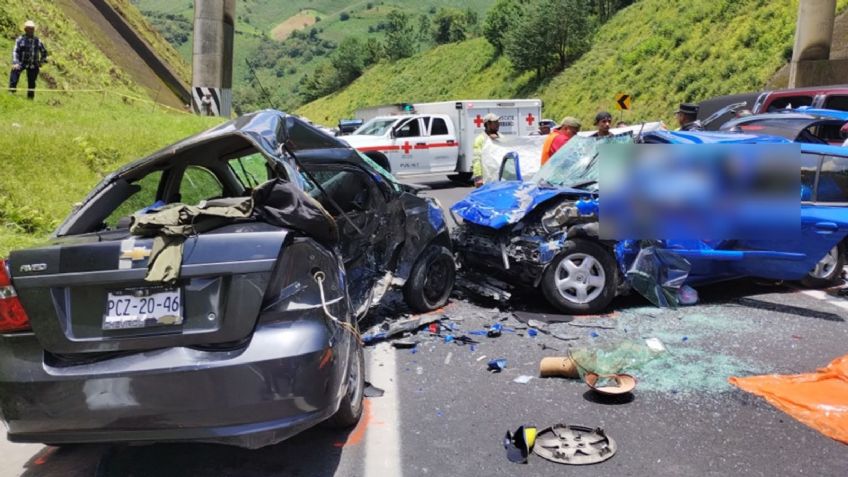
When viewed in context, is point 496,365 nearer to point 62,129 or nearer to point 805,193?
point 805,193

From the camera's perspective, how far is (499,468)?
10.8 ft

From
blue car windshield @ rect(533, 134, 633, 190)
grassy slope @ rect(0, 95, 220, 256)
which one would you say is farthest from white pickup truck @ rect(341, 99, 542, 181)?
blue car windshield @ rect(533, 134, 633, 190)

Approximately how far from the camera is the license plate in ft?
9.18

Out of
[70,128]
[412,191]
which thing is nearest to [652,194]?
[412,191]

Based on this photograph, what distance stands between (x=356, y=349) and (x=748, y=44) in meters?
33.4

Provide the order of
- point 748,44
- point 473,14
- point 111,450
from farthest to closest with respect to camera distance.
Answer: point 473,14
point 748,44
point 111,450

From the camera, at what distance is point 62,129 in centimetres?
1044

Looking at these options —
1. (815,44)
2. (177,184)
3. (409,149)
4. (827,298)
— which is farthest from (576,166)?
(815,44)

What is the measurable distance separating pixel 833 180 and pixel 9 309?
633 centimetres

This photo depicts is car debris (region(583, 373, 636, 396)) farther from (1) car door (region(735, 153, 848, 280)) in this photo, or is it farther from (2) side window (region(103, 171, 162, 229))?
(2) side window (region(103, 171, 162, 229))

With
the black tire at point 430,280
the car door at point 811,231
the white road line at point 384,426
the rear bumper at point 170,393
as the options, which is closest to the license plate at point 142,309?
the rear bumper at point 170,393

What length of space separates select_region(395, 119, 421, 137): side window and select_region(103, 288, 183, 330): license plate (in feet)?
45.0

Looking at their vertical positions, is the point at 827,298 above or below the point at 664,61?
below

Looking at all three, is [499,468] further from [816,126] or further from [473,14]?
[473,14]
